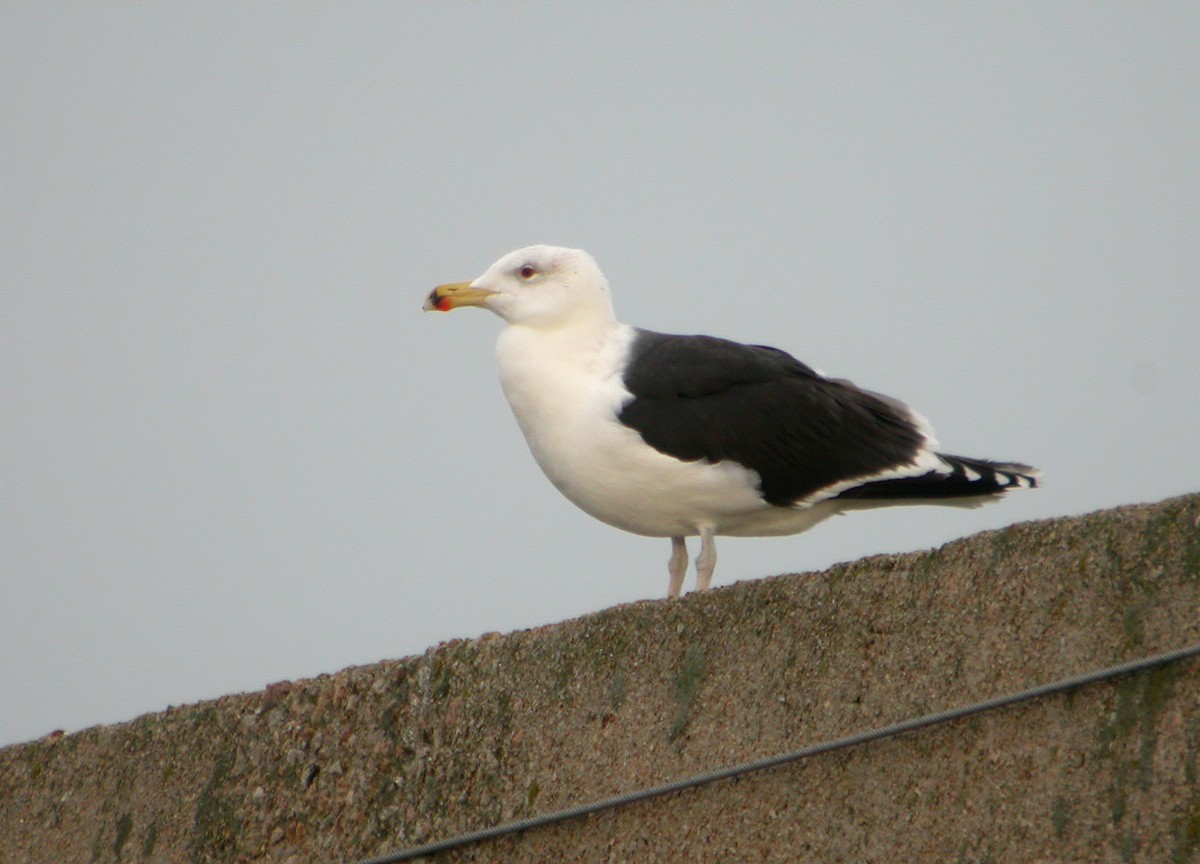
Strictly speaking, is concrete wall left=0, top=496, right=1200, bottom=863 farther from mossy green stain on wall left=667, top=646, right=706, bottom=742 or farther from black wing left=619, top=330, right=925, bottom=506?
black wing left=619, top=330, right=925, bottom=506

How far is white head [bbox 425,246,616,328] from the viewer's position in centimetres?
639

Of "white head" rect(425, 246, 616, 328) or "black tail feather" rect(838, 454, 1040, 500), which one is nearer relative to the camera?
"black tail feather" rect(838, 454, 1040, 500)

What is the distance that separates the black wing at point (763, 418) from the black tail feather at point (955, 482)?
0.07 metres

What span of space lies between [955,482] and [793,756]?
2.37 m

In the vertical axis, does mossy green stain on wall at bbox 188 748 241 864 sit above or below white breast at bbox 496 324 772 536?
below

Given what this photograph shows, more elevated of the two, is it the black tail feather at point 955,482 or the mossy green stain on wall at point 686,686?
the mossy green stain on wall at point 686,686

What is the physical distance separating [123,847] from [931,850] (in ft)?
8.25

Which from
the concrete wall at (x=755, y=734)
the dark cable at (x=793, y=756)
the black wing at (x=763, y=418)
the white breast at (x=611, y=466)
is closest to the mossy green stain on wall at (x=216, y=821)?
the concrete wall at (x=755, y=734)

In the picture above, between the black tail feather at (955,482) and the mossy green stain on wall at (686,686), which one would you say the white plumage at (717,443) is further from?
the mossy green stain on wall at (686,686)

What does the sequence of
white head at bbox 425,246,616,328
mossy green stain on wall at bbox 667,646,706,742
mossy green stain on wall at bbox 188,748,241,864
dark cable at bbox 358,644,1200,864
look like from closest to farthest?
dark cable at bbox 358,644,1200,864 → mossy green stain on wall at bbox 667,646,706,742 → mossy green stain on wall at bbox 188,748,241,864 → white head at bbox 425,246,616,328

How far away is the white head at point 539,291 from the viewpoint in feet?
21.0

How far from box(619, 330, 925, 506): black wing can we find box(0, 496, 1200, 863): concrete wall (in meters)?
1.55

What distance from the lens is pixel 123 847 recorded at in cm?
476

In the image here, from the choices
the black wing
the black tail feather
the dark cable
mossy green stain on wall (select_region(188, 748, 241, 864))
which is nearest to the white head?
the black wing
